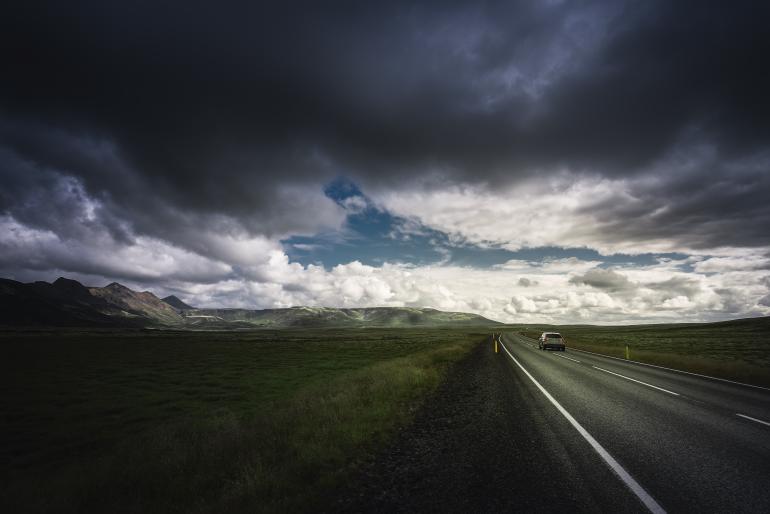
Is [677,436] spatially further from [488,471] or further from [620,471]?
[488,471]

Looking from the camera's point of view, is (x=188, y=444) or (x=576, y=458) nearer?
(x=576, y=458)

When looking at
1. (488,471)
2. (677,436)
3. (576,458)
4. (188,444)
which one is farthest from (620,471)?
(188,444)

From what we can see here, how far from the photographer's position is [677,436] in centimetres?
707

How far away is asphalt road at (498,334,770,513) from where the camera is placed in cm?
464

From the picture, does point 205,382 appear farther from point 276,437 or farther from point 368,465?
point 368,465

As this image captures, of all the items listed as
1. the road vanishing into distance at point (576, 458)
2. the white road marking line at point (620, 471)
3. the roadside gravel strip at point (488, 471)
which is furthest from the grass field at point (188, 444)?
the white road marking line at point (620, 471)

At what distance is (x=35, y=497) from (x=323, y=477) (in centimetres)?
547

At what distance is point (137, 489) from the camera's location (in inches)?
249

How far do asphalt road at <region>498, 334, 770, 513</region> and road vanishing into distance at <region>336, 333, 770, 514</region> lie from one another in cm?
2

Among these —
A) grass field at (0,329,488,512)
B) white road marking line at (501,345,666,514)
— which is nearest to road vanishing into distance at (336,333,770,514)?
white road marking line at (501,345,666,514)

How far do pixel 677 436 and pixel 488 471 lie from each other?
436cm

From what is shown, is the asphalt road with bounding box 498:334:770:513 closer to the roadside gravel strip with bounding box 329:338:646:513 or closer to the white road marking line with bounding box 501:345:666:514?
the white road marking line with bounding box 501:345:666:514

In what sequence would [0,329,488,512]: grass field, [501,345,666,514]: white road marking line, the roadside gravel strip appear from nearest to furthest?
[501,345,666,514]: white road marking line, the roadside gravel strip, [0,329,488,512]: grass field

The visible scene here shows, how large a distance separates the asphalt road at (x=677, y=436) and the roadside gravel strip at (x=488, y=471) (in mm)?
287
